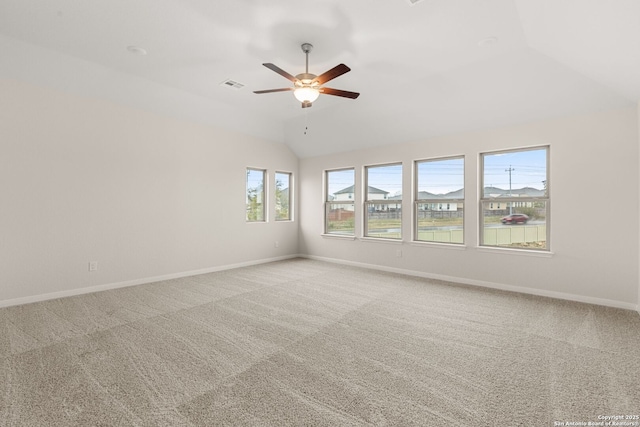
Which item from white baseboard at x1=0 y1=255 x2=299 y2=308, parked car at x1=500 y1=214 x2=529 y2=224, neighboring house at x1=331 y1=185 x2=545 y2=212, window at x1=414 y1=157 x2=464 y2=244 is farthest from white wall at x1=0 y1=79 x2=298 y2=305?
parked car at x1=500 y1=214 x2=529 y2=224

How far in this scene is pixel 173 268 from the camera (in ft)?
16.5

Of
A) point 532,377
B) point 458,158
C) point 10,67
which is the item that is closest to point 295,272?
point 458,158

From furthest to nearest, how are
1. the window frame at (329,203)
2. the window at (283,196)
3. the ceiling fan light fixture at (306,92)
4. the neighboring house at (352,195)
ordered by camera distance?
the window at (283,196), the window frame at (329,203), the neighboring house at (352,195), the ceiling fan light fixture at (306,92)

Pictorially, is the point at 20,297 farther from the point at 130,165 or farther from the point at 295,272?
the point at 295,272

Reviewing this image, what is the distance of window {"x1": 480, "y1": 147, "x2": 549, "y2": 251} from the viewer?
4273mm

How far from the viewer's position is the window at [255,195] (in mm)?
6273

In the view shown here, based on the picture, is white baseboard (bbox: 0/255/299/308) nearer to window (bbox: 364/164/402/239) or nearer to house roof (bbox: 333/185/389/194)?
house roof (bbox: 333/185/389/194)

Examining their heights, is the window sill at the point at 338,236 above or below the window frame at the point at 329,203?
below

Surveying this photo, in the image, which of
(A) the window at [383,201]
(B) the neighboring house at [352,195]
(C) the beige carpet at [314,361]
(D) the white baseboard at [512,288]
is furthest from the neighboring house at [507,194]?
(B) the neighboring house at [352,195]

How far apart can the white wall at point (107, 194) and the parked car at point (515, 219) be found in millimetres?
4632

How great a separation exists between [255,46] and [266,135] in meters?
2.95

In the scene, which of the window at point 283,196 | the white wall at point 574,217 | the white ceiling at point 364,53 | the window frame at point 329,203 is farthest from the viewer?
the window at point 283,196

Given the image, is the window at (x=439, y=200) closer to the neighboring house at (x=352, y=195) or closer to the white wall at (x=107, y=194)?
the neighboring house at (x=352, y=195)

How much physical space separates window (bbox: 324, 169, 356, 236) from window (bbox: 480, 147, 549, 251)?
253 centimetres
